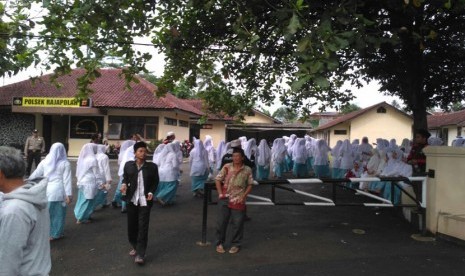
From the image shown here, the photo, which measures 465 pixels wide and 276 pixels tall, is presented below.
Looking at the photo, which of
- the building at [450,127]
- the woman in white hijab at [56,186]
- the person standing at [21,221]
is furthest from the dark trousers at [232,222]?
the building at [450,127]

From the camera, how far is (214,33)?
858 centimetres

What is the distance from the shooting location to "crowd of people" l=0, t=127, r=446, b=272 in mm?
2459

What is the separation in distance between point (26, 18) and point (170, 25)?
3198mm

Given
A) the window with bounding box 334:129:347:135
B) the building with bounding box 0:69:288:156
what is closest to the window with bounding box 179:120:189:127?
the building with bounding box 0:69:288:156

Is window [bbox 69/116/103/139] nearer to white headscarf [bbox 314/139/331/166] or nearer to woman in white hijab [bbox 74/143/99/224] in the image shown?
white headscarf [bbox 314/139/331/166]

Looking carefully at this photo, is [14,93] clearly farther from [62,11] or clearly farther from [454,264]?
[454,264]

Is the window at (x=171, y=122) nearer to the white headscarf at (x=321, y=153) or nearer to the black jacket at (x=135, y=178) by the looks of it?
the white headscarf at (x=321, y=153)

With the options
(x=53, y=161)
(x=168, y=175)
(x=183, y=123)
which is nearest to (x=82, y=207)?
(x=53, y=161)

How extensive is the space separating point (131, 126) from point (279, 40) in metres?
17.5

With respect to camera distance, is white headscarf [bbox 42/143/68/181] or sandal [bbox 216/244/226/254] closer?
sandal [bbox 216/244/226/254]

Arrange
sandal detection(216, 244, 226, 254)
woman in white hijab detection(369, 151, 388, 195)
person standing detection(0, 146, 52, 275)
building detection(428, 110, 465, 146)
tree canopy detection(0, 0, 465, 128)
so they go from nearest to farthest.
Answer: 1. person standing detection(0, 146, 52, 275)
2. tree canopy detection(0, 0, 465, 128)
3. sandal detection(216, 244, 226, 254)
4. woman in white hijab detection(369, 151, 388, 195)
5. building detection(428, 110, 465, 146)

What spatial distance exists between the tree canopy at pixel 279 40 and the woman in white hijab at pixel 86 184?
1.32m

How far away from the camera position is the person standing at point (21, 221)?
2242 millimetres

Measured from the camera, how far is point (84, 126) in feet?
85.1
